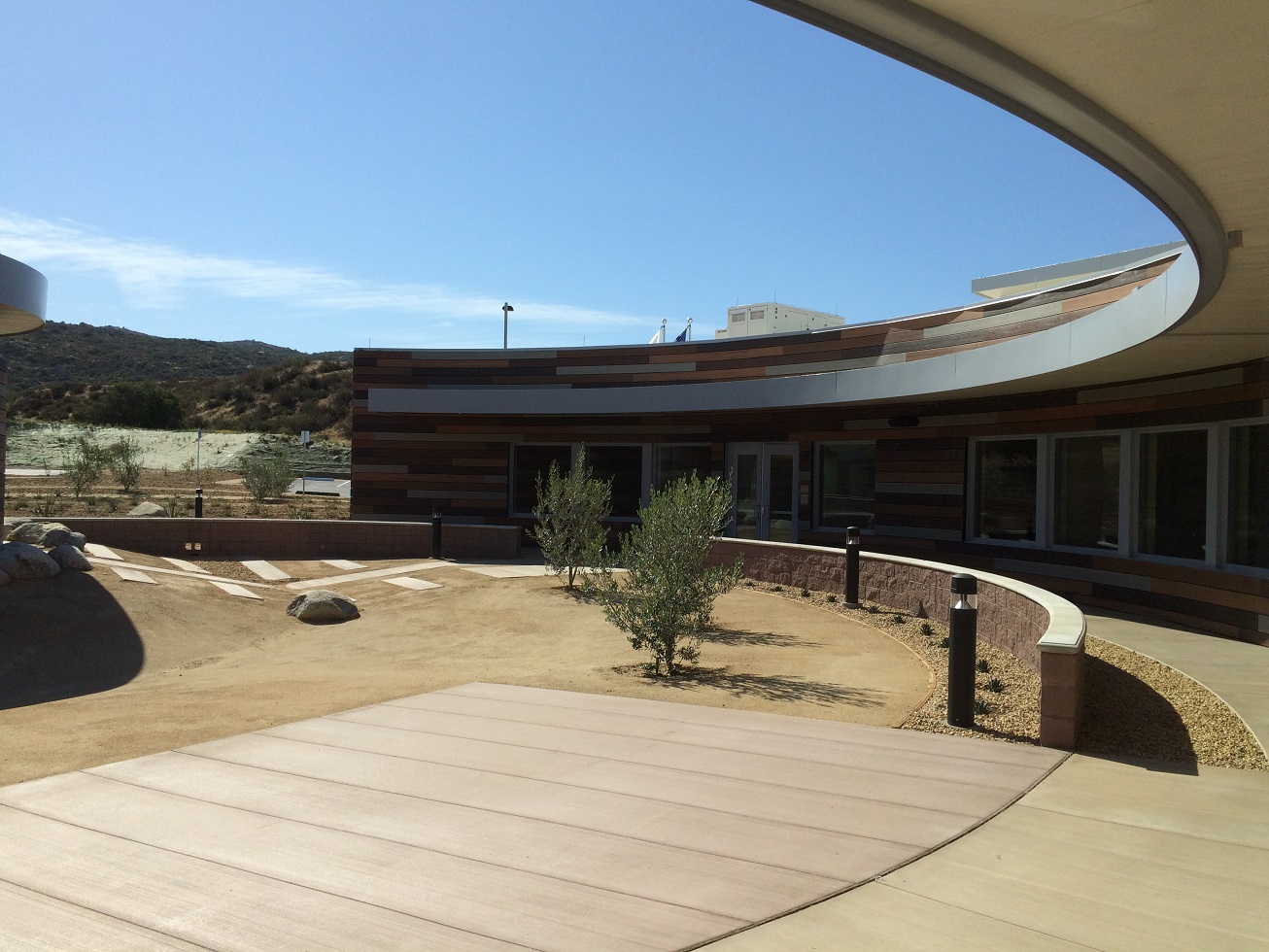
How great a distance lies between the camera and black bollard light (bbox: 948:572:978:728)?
6500mm

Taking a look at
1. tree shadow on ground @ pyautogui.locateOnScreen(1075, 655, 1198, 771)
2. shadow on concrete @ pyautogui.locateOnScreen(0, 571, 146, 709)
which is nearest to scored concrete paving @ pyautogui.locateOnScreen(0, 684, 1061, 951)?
tree shadow on ground @ pyautogui.locateOnScreen(1075, 655, 1198, 771)

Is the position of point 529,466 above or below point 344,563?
above

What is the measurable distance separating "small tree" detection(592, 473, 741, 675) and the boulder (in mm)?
7878

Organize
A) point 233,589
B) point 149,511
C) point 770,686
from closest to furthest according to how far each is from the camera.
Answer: point 770,686, point 233,589, point 149,511

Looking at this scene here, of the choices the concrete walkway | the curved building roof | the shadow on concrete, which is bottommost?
the shadow on concrete

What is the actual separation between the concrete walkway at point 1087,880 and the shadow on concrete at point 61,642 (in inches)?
311

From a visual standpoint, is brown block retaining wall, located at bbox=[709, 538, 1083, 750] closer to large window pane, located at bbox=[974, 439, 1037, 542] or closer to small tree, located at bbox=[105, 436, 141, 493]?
large window pane, located at bbox=[974, 439, 1037, 542]

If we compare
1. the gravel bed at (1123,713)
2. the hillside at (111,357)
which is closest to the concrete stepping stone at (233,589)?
the gravel bed at (1123,713)

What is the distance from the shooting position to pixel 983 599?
9.74 m

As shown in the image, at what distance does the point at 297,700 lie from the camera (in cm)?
725

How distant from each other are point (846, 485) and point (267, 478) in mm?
17555

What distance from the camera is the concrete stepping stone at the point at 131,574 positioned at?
527 inches

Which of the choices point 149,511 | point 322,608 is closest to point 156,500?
point 149,511

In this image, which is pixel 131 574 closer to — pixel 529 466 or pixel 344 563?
pixel 344 563
